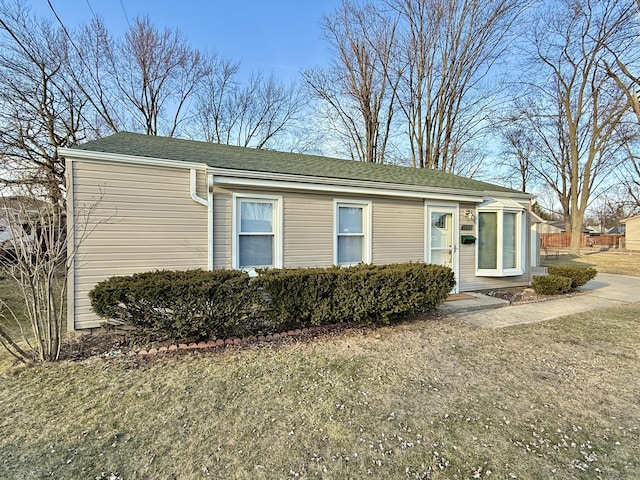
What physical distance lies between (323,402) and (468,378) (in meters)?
1.67

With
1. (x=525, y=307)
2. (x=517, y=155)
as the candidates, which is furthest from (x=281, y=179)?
(x=517, y=155)

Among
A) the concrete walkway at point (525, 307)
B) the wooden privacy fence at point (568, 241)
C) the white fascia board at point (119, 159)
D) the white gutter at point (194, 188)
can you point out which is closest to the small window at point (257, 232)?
the white gutter at point (194, 188)

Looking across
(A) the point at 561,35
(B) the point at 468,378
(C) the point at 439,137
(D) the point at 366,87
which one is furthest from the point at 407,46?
(B) the point at 468,378

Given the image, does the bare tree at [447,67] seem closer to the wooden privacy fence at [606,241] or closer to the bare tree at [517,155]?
the bare tree at [517,155]

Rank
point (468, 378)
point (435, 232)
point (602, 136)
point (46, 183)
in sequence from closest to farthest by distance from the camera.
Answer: point (468, 378) < point (435, 232) < point (46, 183) < point (602, 136)

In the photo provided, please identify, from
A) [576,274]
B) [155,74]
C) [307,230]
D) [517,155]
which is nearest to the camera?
[307,230]

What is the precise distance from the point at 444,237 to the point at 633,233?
40.6 metres

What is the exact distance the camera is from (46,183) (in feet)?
37.9

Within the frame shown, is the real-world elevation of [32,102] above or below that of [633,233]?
above

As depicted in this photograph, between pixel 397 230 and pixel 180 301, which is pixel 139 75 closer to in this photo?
pixel 397 230

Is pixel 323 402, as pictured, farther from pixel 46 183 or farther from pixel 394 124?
pixel 394 124

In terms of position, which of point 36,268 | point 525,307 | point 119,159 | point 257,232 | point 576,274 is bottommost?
point 525,307

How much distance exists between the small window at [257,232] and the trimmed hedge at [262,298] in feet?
4.21

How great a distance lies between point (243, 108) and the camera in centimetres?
2088
